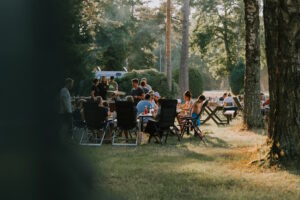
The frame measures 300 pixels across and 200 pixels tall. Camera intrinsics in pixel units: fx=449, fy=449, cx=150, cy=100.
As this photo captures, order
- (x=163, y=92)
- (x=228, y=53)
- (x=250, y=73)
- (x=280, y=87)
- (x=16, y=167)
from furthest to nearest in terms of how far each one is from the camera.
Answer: (x=228, y=53)
(x=163, y=92)
(x=250, y=73)
(x=280, y=87)
(x=16, y=167)

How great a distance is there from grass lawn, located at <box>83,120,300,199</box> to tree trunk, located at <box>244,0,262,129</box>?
3772 mm

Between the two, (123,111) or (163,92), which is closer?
(123,111)

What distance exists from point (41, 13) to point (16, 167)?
27 centimetres

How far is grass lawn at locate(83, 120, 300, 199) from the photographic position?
209 inches

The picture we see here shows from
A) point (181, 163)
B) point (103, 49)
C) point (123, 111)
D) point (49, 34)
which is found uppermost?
point (103, 49)

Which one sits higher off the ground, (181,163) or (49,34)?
(49,34)

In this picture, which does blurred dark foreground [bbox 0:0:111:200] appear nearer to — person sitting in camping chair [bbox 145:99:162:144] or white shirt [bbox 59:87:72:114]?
white shirt [bbox 59:87:72:114]

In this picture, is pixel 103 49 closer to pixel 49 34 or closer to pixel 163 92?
pixel 163 92

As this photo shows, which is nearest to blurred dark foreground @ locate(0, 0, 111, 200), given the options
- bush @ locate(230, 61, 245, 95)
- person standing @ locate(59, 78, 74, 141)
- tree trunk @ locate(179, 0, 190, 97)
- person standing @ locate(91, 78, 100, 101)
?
person standing @ locate(59, 78, 74, 141)

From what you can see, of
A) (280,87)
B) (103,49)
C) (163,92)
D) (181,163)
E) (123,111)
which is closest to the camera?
(280,87)

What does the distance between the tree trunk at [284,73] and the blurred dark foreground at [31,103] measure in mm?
6613

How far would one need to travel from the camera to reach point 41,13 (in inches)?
31.5

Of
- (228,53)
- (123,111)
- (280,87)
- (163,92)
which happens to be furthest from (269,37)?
(228,53)

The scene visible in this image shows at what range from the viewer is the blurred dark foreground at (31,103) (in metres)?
0.77
